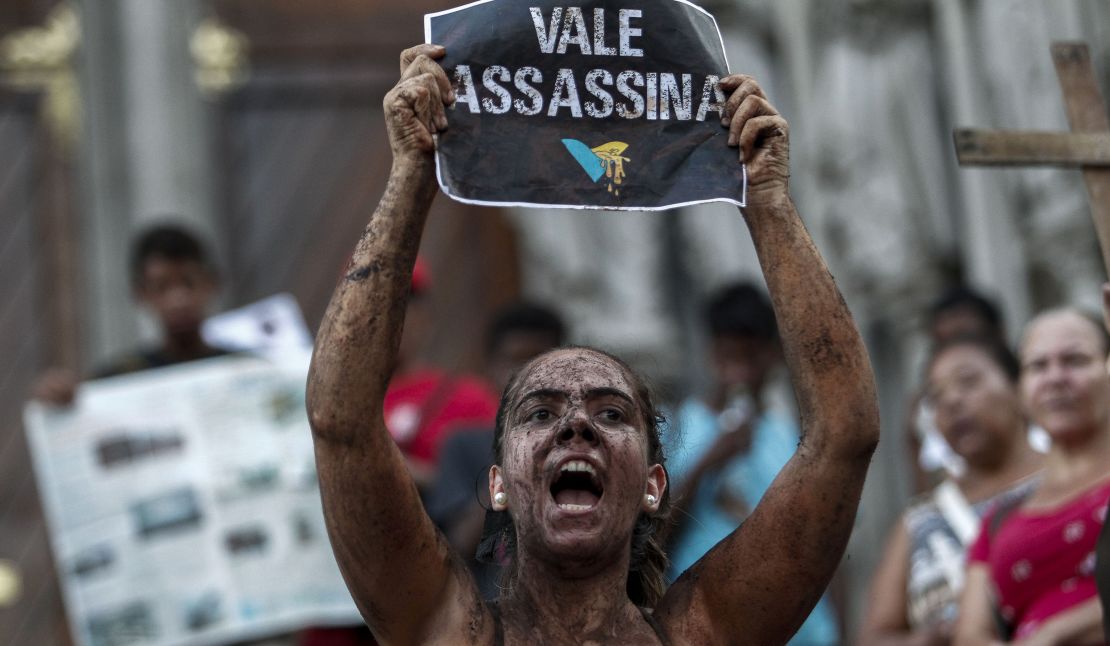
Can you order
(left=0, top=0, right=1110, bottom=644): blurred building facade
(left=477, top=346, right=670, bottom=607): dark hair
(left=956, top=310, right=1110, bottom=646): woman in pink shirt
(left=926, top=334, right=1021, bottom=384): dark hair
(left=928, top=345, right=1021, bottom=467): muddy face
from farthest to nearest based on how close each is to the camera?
(left=0, top=0, right=1110, bottom=644): blurred building facade, (left=926, top=334, right=1021, bottom=384): dark hair, (left=928, top=345, right=1021, bottom=467): muddy face, (left=956, top=310, right=1110, bottom=646): woman in pink shirt, (left=477, top=346, right=670, bottom=607): dark hair

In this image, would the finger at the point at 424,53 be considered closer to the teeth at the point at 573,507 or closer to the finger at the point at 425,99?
the finger at the point at 425,99

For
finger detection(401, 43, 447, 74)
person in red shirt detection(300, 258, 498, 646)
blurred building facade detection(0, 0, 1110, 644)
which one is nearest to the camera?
finger detection(401, 43, 447, 74)

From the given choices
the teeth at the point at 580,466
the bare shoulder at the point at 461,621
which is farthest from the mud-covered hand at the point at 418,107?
the bare shoulder at the point at 461,621

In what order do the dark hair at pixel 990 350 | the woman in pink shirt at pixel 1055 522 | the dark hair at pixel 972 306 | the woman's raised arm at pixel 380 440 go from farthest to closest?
the dark hair at pixel 972 306 < the dark hair at pixel 990 350 < the woman in pink shirt at pixel 1055 522 < the woman's raised arm at pixel 380 440

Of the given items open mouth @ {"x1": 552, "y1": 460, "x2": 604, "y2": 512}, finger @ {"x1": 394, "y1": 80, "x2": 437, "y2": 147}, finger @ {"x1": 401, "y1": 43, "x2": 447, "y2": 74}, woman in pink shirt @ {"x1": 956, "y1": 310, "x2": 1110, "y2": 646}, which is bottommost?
woman in pink shirt @ {"x1": 956, "y1": 310, "x2": 1110, "y2": 646}

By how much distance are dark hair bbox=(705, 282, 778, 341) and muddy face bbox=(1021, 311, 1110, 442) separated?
1194 millimetres

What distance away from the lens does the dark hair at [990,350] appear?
5.00 metres

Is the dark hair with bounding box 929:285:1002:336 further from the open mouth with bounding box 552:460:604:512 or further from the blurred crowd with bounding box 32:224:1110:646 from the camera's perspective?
the open mouth with bounding box 552:460:604:512

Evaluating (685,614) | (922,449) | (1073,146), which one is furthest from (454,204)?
(685,614)

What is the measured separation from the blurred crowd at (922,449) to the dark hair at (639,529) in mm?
45

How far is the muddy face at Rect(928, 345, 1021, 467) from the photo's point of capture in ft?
16.0

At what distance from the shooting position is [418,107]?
9.69 feet

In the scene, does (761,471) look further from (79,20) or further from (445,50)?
(79,20)

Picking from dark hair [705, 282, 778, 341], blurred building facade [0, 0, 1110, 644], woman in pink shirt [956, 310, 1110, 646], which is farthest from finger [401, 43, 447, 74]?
blurred building facade [0, 0, 1110, 644]
